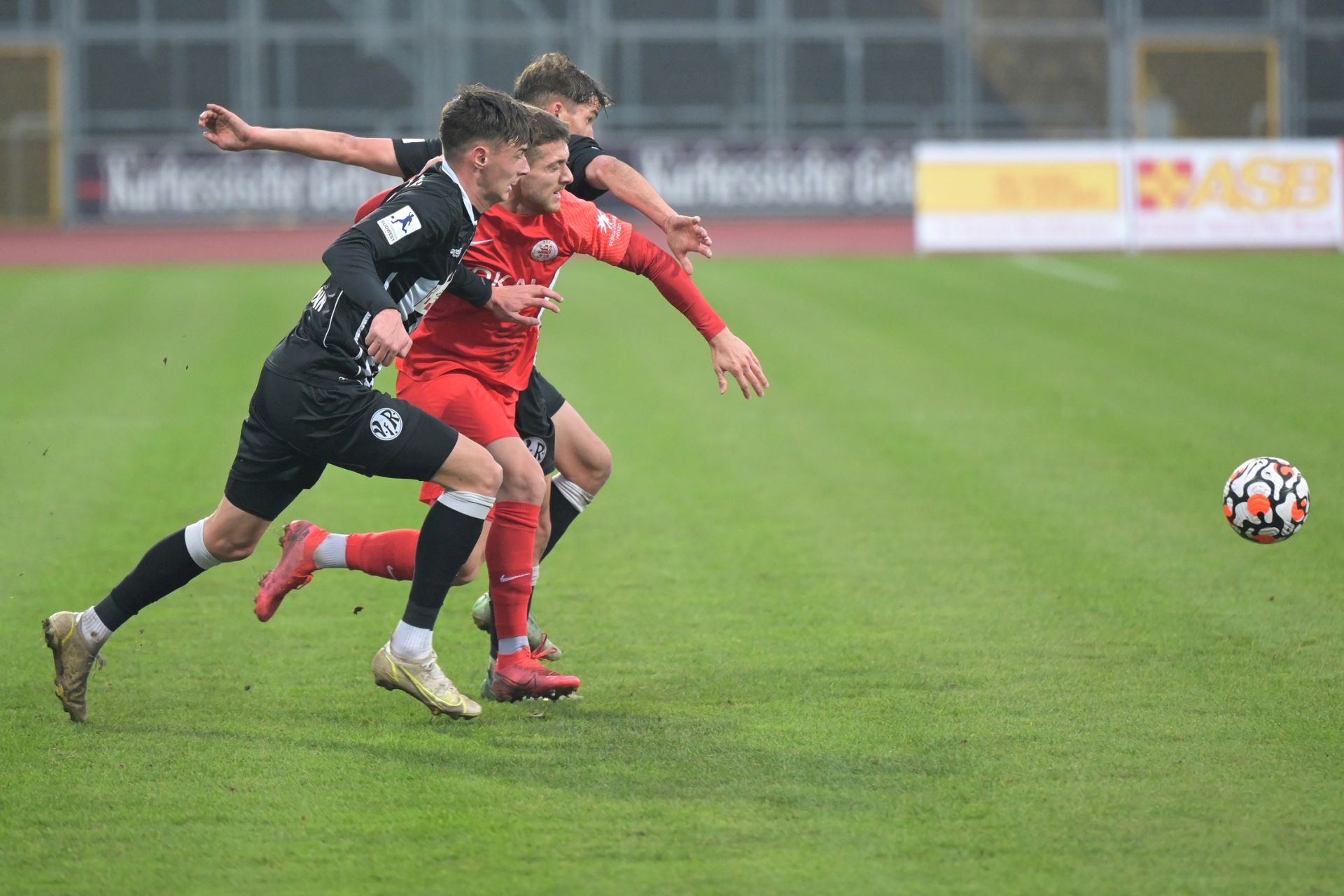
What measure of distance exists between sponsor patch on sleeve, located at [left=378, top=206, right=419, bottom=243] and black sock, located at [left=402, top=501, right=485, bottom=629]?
2.91ft

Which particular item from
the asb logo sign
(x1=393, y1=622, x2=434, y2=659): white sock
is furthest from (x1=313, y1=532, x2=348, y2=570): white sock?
the asb logo sign

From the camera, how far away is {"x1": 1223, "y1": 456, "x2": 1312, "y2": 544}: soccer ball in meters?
6.66

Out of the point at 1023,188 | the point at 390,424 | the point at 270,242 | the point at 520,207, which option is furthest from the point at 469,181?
the point at 270,242

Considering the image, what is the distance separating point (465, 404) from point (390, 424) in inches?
19.8

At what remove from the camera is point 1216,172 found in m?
22.3

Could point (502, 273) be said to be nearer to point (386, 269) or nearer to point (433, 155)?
point (433, 155)

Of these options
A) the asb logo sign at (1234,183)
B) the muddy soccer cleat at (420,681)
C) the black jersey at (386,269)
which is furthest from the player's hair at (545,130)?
the asb logo sign at (1234,183)

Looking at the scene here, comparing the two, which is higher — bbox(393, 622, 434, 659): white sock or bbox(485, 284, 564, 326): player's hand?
bbox(485, 284, 564, 326): player's hand

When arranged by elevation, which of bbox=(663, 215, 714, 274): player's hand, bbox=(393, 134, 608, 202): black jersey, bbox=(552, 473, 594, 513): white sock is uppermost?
bbox=(393, 134, 608, 202): black jersey

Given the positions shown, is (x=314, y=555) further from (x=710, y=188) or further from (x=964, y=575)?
(x=710, y=188)

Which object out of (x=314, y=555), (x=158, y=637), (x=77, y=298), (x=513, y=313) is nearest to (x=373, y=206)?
(x=513, y=313)

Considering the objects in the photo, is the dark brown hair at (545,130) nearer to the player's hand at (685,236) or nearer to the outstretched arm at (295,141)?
the player's hand at (685,236)

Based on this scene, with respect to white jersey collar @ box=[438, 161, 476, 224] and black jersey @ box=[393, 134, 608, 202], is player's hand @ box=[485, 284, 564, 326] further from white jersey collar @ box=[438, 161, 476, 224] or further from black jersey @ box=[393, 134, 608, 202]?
black jersey @ box=[393, 134, 608, 202]

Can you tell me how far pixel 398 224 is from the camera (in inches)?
195
